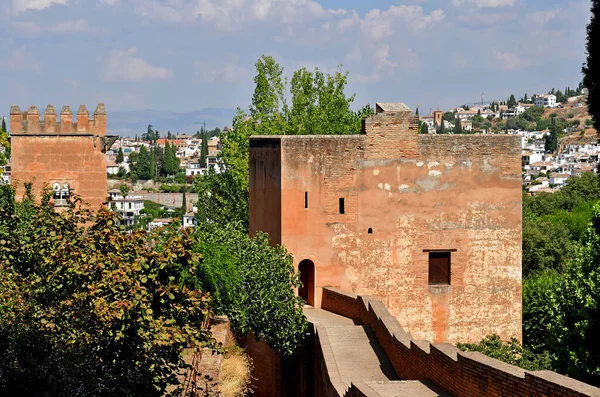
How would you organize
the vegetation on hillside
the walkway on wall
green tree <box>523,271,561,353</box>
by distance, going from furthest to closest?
green tree <box>523,271,561,353</box> → the vegetation on hillside → the walkway on wall

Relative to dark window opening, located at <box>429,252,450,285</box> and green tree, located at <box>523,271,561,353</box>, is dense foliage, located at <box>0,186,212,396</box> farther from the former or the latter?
green tree, located at <box>523,271,561,353</box>

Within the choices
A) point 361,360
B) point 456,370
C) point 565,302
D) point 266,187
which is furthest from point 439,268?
point 456,370

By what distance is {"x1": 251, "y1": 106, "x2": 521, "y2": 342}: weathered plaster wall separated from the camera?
2566cm

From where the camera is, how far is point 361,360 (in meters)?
20.1

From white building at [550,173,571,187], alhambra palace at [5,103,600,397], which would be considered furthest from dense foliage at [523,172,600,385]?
white building at [550,173,571,187]

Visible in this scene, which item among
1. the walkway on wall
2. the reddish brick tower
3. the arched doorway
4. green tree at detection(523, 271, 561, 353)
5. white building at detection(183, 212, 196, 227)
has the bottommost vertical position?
white building at detection(183, 212, 196, 227)

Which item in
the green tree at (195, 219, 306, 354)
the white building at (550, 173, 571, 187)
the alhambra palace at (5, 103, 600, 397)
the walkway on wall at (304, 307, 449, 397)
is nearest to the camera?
the walkway on wall at (304, 307, 449, 397)

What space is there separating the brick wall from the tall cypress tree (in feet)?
12.2

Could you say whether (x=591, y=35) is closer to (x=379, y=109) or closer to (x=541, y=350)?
(x=379, y=109)

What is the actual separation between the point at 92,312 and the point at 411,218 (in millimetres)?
12315

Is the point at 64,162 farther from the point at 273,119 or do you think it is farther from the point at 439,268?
the point at 439,268

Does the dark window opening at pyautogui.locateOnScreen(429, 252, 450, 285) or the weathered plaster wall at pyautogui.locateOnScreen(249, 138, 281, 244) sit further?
the dark window opening at pyautogui.locateOnScreen(429, 252, 450, 285)

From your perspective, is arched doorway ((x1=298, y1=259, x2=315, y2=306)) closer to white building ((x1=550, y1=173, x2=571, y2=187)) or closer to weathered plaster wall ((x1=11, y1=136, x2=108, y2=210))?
weathered plaster wall ((x1=11, y1=136, x2=108, y2=210))

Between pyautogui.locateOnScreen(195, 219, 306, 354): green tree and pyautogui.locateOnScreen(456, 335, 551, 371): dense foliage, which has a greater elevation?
pyautogui.locateOnScreen(195, 219, 306, 354): green tree
